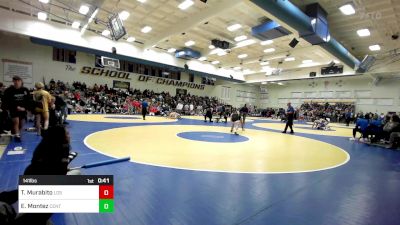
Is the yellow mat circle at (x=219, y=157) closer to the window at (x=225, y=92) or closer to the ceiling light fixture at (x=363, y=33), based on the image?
the ceiling light fixture at (x=363, y=33)

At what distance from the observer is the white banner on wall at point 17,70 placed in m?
17.3

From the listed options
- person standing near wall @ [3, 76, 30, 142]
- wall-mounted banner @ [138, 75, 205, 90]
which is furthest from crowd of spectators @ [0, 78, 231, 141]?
person standing near wall @ [3, 76, 30, 142]

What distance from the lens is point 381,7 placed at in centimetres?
1009

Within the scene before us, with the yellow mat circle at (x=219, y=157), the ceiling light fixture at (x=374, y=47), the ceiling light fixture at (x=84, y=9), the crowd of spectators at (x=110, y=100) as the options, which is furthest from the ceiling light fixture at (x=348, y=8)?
the ceiling light fixture at (x=84, y=9)

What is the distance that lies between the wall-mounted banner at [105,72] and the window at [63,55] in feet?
4.37

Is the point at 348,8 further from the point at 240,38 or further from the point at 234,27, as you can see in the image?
the point at 240,38

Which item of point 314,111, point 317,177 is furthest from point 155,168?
point 314,111

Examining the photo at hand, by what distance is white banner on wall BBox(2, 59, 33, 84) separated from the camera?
17.3 meters

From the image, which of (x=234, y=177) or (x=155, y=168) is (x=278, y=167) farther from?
(x=155, y=168)

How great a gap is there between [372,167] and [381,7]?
8915 mm

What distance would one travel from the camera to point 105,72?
23328 millimetres

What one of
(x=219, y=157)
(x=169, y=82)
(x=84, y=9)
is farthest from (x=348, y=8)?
(x=169, y=82)

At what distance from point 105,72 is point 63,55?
410 cm
